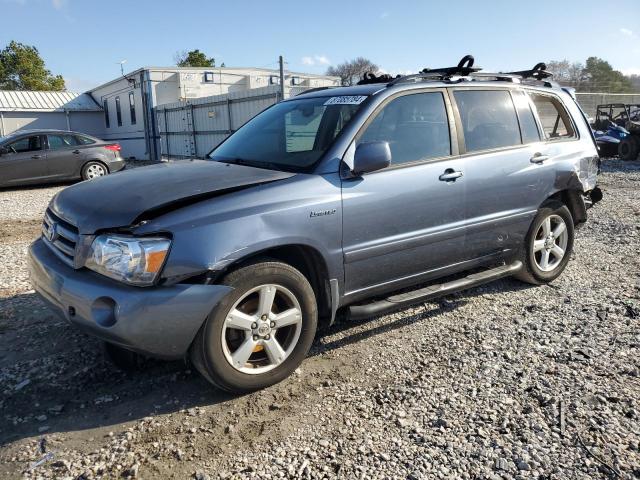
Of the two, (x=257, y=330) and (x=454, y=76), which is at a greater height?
(x=454, y=76)

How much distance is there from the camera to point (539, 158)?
454 cm

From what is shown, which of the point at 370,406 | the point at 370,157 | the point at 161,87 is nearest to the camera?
the point at 370,406

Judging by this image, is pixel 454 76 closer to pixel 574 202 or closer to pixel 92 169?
pixel 574 202

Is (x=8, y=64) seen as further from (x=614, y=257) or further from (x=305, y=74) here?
(x=614, y=257)

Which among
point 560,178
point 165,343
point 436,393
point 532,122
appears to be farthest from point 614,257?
point 165,343

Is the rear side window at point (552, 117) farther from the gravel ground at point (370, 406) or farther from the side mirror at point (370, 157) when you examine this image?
the side mirror at point (370, 157)

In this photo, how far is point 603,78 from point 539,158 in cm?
5511

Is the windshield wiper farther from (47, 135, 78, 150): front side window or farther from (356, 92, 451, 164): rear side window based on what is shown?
(47, 135, 78, 150): front side window

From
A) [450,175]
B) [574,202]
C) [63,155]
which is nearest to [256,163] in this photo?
[450,175]

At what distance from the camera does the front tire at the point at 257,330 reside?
112 inches

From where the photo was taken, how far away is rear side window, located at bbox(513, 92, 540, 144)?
4562 mm

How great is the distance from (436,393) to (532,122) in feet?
9.36

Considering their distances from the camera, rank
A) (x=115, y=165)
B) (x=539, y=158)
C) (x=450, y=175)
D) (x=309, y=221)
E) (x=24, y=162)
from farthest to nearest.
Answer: (x=115, y=165) → (x=24, y=162) → (x=539, y=158) → (x=450, y=175) → (x=309, y=221)

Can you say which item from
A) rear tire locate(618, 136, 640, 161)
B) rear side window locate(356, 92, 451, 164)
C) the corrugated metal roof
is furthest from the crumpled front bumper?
the corrugated metal roof
